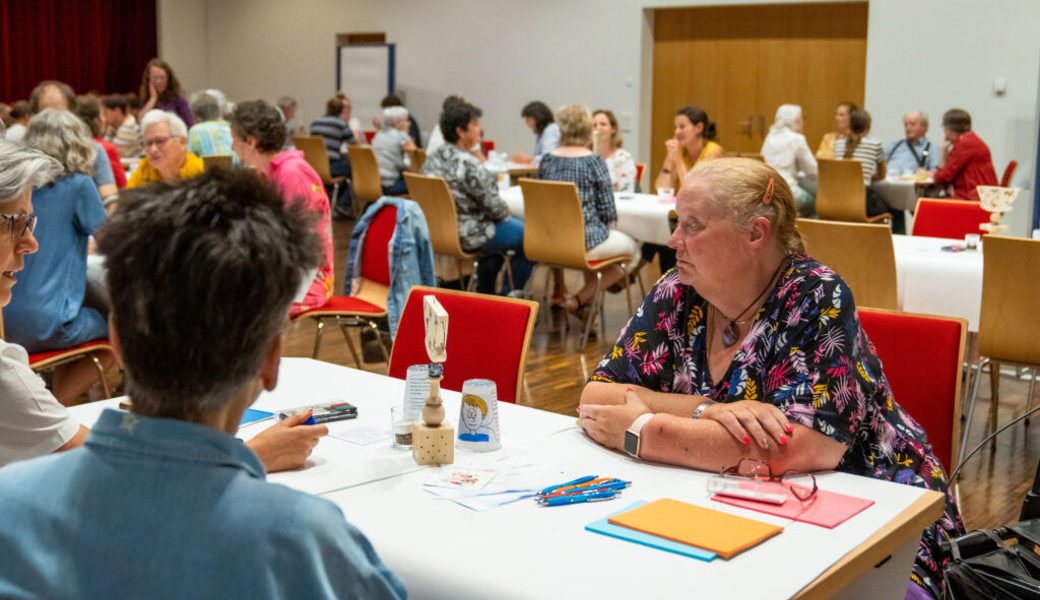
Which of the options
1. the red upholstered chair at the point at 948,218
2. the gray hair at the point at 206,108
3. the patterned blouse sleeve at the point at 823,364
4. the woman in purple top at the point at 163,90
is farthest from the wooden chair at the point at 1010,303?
the woman in purple top at the point at 163,90

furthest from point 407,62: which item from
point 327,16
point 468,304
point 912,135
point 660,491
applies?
point 660,491

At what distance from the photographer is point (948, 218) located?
5.57 metres

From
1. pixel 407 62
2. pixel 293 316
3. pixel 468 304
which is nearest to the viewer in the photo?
pixel 468 304

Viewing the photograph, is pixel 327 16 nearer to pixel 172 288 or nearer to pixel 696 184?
pixel 696 184

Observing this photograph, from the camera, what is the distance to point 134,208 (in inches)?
40.8

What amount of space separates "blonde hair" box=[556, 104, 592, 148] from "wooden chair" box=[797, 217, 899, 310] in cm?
232

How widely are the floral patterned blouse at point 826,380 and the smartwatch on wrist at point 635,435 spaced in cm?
22

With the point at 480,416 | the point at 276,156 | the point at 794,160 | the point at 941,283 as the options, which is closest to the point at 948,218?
the point at 941,283

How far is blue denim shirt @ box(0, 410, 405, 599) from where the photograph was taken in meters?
0.95

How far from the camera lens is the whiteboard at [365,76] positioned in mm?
14516

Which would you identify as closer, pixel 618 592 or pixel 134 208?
pixel 134 208

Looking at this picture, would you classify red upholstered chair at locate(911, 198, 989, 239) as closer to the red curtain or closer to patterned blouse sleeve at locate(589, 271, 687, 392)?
patterned blouse sleeve at locate(589, 271, 687, 392)

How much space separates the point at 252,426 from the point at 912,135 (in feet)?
28.9

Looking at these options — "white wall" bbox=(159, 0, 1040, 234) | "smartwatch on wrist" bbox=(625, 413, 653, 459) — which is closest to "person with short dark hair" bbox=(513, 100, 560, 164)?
"white wall" bbox=(159, 0, 1040, 234)
